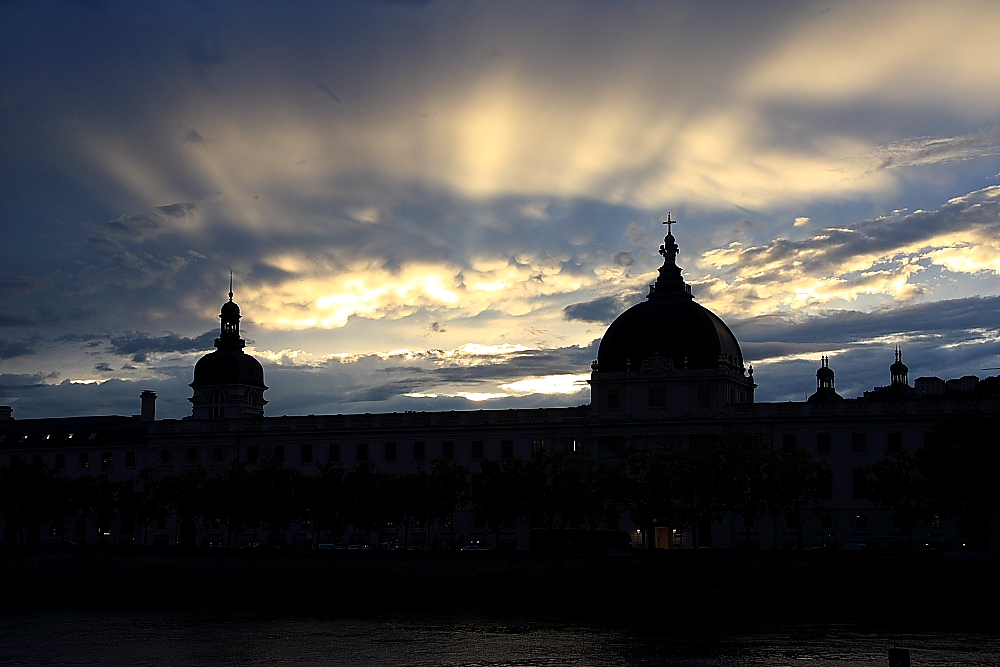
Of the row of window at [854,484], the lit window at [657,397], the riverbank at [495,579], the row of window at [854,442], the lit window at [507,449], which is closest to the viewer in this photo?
the riverbank at [495,579]

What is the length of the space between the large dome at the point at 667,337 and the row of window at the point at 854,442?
10.2 metres

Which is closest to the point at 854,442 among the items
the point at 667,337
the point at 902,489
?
the point at 902,489

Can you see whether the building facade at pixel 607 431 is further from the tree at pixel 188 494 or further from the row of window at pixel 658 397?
the tree at pixel 188 494

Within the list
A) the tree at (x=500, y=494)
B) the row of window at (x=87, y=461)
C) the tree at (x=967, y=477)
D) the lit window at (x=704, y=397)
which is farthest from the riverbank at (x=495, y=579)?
the row of window at (x=87, y=461)

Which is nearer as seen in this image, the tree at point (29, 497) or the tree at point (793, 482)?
the tree at point (793, 482)

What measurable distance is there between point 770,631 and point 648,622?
8333 mm

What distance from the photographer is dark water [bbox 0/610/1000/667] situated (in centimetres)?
6500

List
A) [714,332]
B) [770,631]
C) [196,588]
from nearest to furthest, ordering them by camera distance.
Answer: [770,631] → [196,588] → [714,332]

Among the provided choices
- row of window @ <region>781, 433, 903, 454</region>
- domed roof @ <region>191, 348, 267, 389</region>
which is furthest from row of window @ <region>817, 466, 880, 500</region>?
domed roof @ <region>191, 348, 267, 389</region>

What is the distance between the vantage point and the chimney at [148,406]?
166 m

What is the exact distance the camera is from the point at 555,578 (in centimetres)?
9556

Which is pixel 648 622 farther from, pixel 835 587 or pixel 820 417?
pixel 820 417

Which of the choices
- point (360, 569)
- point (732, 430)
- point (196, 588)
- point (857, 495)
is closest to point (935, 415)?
point (857, 495)

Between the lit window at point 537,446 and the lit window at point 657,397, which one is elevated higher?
the lit window at point 657,397
